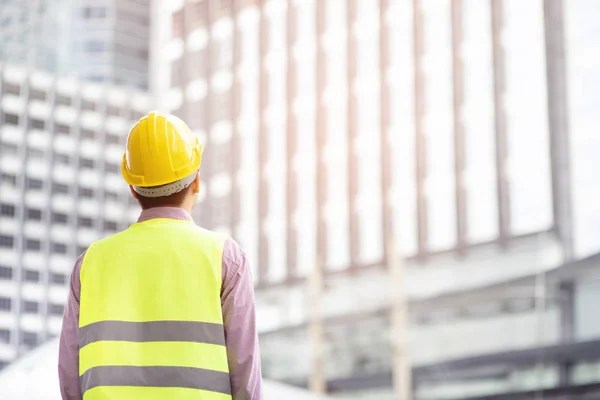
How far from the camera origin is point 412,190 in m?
6.02

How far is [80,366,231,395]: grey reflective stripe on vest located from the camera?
989 millimetres

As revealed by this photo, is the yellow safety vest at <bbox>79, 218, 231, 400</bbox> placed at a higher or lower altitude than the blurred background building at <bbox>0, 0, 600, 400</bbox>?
lower

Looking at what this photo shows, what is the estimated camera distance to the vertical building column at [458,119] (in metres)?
5.87

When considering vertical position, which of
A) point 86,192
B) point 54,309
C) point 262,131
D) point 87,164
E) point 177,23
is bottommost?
point 54,309

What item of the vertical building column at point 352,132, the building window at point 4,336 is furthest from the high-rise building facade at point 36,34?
the vertical building column at point 352,132

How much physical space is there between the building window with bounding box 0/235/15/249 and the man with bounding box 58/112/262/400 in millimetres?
3399

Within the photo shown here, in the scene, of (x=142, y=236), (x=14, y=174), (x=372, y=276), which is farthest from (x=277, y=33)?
(x=142, y=236)

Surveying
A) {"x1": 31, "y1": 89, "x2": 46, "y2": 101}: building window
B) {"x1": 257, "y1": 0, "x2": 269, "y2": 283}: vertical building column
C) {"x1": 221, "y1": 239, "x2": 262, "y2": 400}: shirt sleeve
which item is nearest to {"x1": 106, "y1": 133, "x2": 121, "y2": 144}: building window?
{"x1": 31, "y1": 89, "x2": 46, "y2": 101}: building window

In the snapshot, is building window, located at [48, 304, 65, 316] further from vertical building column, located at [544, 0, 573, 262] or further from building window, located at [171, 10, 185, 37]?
vertical building column, located at [544, 0, 573, 262]

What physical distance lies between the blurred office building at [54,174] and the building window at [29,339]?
0.78 ft

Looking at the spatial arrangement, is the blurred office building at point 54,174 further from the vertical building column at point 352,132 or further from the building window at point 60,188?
the vertical building column at point 352,132

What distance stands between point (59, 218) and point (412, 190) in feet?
8.25

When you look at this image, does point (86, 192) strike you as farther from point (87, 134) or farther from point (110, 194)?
point (87, 134)

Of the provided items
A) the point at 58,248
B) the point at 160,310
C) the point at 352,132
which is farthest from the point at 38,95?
the point at 160,310
